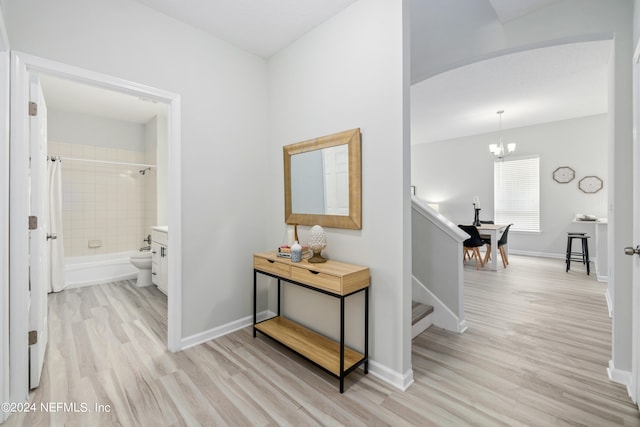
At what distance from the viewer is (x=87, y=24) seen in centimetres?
192

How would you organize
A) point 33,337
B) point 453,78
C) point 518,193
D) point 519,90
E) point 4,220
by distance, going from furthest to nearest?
point 518,193 < point 519,90 < point 453,78 < point 33,337 < point 4,220

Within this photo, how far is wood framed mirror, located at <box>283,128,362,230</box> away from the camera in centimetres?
210

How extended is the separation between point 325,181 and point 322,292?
0.90 m

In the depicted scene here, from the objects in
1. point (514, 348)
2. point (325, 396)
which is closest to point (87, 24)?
point (325, 396)

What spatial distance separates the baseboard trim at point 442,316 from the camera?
272 cm

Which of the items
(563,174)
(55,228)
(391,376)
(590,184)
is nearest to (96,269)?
(55,228)

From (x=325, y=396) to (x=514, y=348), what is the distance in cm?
170

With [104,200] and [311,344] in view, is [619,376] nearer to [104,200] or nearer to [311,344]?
[311,344]

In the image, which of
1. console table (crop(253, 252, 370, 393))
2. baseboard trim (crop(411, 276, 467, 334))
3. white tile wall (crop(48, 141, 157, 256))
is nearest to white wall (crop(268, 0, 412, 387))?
console table (crop(253, 252, 370, 393))

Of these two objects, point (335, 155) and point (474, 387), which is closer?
point (474, 387)

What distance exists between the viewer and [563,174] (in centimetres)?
601

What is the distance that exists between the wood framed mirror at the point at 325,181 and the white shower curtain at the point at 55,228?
333 cm

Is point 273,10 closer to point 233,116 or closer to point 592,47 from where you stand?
point 233,116

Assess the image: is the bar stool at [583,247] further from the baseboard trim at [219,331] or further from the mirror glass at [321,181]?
A: the baseboard trim at [219,331]
